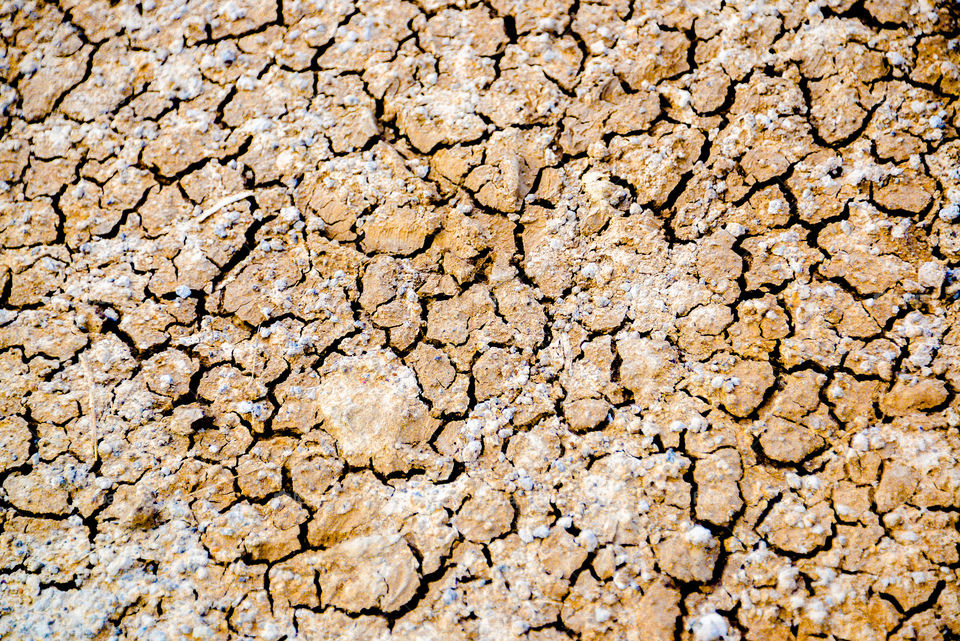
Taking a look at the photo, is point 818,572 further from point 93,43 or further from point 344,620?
point 93,43

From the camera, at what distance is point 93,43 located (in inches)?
90.6

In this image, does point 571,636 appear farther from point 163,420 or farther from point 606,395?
point 163,420

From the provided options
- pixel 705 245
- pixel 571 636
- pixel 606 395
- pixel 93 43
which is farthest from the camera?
pixel 93 43

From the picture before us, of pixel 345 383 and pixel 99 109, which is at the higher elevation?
pixel 99 109

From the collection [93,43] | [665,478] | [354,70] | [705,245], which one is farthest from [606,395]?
[93,43]

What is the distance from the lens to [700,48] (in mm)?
2111

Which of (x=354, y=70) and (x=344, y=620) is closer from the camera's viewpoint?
(x=344, y=620)

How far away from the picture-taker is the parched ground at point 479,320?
1630mm

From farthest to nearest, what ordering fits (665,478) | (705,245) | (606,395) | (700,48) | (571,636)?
(700,48) < (705,245) < (606,395) < (665,478) < (571,636)

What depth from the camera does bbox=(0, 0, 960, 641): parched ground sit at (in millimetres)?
1630

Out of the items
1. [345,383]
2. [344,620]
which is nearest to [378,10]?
[345,383]

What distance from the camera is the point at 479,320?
1.93 meters

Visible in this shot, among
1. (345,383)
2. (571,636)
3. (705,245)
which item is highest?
(345,383)

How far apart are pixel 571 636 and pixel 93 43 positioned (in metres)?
2.68
